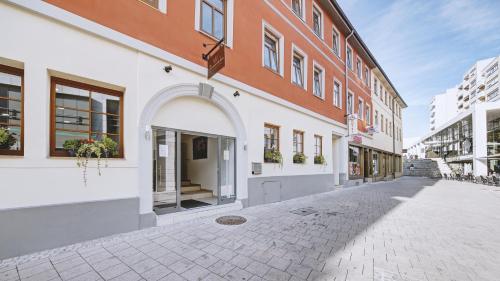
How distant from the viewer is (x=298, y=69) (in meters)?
11.0

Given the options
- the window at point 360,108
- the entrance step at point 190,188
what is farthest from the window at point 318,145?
the window at point 360,108

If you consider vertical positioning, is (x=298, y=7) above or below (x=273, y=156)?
above

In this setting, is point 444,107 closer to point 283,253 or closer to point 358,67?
point 358,67

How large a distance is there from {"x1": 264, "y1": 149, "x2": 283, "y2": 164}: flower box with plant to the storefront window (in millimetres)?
8357

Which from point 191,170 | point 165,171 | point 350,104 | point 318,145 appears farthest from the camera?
point 350,104

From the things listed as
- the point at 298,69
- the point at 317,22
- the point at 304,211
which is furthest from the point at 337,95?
the point at 304,211

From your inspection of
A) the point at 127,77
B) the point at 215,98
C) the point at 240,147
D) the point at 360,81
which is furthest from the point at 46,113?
the point at 360,81

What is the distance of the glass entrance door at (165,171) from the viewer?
5.61 meters

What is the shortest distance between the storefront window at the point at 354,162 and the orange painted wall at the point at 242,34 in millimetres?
3384

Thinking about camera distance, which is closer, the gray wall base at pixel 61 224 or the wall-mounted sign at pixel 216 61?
the gray wall base at pixel 61 224

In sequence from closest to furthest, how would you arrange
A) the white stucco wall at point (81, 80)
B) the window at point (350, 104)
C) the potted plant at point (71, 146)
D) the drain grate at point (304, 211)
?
the white stucco wall at point (81, 80), the potted plant at point (71, 146), the drain grate at point (304, 211), the window at point (350, 104)

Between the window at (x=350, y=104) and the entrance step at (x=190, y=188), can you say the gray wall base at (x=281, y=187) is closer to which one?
the entrance step at (x=190, y=188)

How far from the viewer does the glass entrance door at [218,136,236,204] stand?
288 inches

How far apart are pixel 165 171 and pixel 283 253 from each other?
11.6ft
